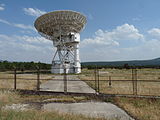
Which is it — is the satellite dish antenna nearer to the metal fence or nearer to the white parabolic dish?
the white parabolic dish

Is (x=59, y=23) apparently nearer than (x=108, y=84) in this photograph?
No

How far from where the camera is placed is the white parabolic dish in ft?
109

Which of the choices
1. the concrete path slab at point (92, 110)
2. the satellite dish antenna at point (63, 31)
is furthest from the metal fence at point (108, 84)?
the satellite dish antenna at point (63, 31)

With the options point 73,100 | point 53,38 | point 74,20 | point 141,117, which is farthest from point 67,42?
point 141,117

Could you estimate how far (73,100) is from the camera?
712 centimetres

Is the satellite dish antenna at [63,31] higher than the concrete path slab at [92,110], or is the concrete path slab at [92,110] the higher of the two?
the satellite dish antenna at [63,31]

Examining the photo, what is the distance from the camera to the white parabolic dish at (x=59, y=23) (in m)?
33.2

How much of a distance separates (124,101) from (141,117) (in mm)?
2096

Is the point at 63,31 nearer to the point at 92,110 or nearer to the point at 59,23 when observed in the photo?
the point at 59,23

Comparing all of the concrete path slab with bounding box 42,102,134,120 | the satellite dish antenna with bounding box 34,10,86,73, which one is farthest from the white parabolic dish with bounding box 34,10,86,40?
the concrete path slab with bounding box 42,102,134,120

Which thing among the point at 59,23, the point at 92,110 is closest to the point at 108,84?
the point at 92,110

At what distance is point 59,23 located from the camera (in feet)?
114

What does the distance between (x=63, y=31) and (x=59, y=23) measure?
302 centimetres

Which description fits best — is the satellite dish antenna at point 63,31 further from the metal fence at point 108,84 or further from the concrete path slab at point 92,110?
the concrete path slab at point 92,110
